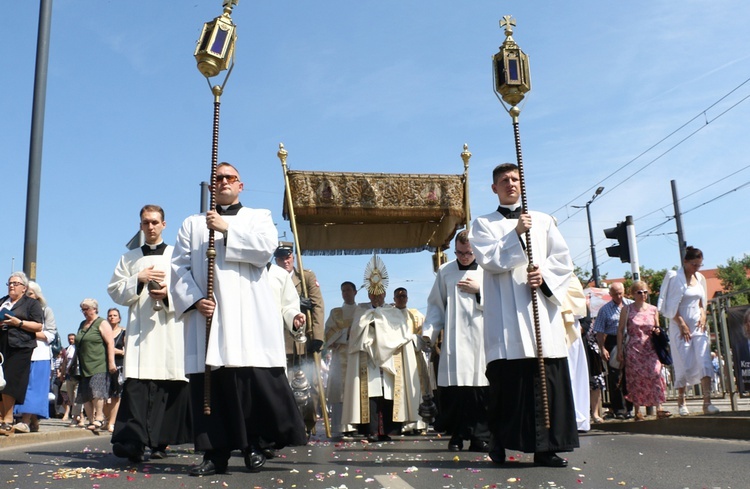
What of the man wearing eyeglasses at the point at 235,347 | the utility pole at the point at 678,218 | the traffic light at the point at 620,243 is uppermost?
the utility pole at the point at 678,218

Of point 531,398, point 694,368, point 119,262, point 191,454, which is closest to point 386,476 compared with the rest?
point 531,398

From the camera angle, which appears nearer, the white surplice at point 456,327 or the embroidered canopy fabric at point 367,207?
the white surplice at point 456,327

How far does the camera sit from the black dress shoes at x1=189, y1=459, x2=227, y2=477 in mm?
5867

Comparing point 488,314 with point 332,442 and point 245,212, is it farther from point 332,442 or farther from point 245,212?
point 332,442

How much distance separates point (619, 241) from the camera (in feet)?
49.4

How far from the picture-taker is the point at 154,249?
7906 millimetres

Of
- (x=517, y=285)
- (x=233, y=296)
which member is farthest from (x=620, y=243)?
(x=233, y=296)

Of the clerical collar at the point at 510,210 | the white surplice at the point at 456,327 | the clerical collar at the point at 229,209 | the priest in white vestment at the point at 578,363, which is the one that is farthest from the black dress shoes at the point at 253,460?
the priest in white vestment at the point at 578,363

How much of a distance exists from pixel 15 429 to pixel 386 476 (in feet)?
21.1

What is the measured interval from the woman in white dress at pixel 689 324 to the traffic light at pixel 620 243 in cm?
426

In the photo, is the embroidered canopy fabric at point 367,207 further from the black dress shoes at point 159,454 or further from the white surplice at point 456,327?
the black dress shoes at point 159,454

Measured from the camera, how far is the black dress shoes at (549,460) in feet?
20.0

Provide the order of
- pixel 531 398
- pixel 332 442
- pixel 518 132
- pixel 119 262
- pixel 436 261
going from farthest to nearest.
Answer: pixel 436 261 < pixel 332 442 < pixel 119 262 < pixel 518 132 < pixel 531 398

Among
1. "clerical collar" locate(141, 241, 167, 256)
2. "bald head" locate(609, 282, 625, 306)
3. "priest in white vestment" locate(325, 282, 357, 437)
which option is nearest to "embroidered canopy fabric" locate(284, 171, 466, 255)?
"priest in white vestment" locate(325, 282, 357, 437)
